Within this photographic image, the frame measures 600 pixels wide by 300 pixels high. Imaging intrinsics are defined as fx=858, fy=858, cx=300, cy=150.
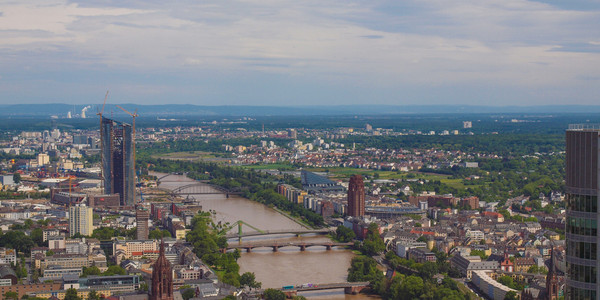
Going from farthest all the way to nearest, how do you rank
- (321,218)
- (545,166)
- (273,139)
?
(273,139), (545,166), (321,218)

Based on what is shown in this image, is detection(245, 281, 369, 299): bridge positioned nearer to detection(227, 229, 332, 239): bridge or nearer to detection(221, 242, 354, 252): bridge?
detection(221, 242, 354, 252): bridge

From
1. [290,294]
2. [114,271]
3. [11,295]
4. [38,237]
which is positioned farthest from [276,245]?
[11,295]

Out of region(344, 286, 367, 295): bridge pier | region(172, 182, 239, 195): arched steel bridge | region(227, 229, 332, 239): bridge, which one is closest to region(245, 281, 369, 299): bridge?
region(344, 286, 367, 295): bridge pier

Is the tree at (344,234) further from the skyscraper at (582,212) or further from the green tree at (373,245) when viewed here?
the skyscraper at (582,212)

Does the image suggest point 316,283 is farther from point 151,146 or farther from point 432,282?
point 151,146

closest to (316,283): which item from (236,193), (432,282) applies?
(432,282)

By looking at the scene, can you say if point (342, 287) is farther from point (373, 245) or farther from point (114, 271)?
point (373, 245)
